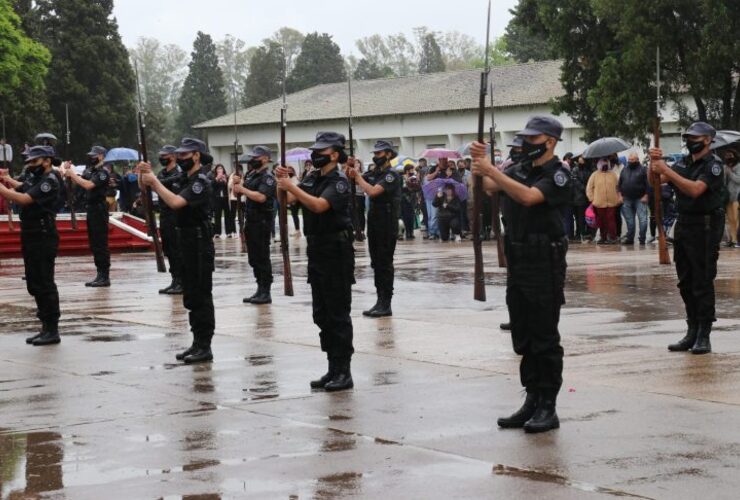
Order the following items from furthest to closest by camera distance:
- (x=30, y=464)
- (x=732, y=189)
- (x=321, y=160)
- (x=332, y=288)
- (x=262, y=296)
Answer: (x=732, y=189) → (x=262, y=296) → (x=321, y=160) → (x=332, y=288) → (x=30, y=464)

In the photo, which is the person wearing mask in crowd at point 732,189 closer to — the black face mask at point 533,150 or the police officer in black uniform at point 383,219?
the police officer in black uniform at point 383,219

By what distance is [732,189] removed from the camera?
80.4 ft

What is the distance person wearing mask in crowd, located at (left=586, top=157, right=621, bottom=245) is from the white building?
32.0m

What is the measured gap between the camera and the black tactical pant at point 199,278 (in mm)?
11844

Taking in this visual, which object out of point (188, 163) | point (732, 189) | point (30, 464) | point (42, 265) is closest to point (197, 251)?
point (188, 163)

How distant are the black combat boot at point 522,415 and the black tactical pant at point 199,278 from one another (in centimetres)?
405

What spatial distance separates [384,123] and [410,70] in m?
85.7


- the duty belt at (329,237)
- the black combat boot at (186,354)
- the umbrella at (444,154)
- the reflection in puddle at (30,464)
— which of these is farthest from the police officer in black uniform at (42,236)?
the umbrella at (444,154)

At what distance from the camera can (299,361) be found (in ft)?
38.6

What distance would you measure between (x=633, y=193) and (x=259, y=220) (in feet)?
37.9

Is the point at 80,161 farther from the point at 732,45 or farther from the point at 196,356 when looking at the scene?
the point at 196,356

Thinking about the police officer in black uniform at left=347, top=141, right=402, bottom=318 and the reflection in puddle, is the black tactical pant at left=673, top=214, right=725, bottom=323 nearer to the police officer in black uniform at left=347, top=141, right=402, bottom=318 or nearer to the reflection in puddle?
the police officer in black uniform at left=347, top=141, right=402, bottom=318

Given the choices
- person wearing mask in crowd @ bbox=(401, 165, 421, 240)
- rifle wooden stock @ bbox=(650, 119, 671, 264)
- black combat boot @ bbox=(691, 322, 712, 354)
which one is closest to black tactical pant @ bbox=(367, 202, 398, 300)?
rifle wooden stock @ bbox=(650, 119, 671, 264)

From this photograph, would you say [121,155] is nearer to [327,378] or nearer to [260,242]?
[260,242]
